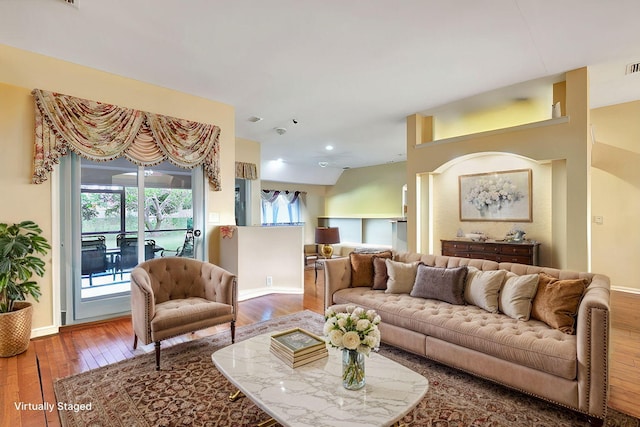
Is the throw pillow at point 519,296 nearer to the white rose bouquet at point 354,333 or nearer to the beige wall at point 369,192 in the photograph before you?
the white rose bouquet at point 354,333

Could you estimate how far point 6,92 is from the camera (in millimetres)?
3109

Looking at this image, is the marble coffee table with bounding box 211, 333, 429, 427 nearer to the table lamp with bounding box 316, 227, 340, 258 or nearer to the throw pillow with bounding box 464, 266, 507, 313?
the throw pillow with bounding box 464, 266, 507, 313

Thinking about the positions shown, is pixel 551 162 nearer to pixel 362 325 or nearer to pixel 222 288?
pixel 362 325

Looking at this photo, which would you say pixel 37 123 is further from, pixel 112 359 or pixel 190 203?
pixel 112 359

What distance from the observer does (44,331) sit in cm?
329

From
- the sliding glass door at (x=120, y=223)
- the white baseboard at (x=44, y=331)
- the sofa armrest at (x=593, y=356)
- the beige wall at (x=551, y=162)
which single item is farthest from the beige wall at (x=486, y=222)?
the white baseboard at (x=44, y=331)

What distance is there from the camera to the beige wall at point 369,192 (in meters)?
9.20

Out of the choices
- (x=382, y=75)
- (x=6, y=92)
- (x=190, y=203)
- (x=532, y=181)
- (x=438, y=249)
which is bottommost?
(x=438, y=249)

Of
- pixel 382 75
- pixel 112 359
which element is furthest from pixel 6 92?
pixel 382 75

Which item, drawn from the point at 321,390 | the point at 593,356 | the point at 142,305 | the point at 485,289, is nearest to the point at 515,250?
the point at 485,289

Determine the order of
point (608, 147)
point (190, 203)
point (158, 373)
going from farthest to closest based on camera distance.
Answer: point (608, 147)
point (190, 203)
point (158, 373)

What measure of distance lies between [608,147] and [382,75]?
13.4ft

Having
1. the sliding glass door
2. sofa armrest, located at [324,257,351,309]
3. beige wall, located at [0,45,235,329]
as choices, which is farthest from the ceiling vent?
beige wall, located at [0,45,235,329]

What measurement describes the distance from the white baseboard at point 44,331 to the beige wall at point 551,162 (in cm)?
472
